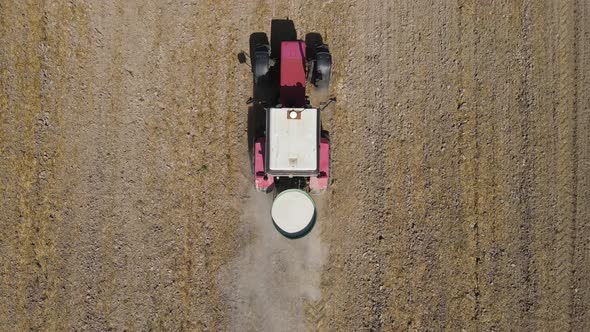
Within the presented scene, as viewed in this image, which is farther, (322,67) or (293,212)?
(322,67)

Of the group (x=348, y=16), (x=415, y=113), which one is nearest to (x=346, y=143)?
(x=415, y=113)

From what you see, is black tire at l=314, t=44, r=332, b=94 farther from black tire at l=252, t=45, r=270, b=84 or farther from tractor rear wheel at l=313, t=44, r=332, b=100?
black tire at l=252, t=45, r=270, b=84

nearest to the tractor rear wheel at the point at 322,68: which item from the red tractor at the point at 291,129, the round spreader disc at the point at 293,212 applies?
the red tractor at the point at 291,129

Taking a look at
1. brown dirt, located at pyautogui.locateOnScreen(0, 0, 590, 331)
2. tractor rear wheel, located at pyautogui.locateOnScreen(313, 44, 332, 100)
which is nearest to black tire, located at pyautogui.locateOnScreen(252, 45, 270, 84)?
brown dirt, located at pyautogui.locateOnScreen(0, 0, 590, 331)

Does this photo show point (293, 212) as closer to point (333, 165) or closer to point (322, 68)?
point (333, 165)

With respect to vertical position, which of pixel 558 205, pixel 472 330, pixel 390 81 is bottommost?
pixel 472 330

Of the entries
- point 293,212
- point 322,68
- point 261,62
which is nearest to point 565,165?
point 322,68

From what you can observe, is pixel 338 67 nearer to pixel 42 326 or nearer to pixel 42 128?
pixel 42 128

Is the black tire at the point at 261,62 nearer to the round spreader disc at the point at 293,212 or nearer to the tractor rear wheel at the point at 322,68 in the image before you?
the tractor rear wheel at the point at 322,68
